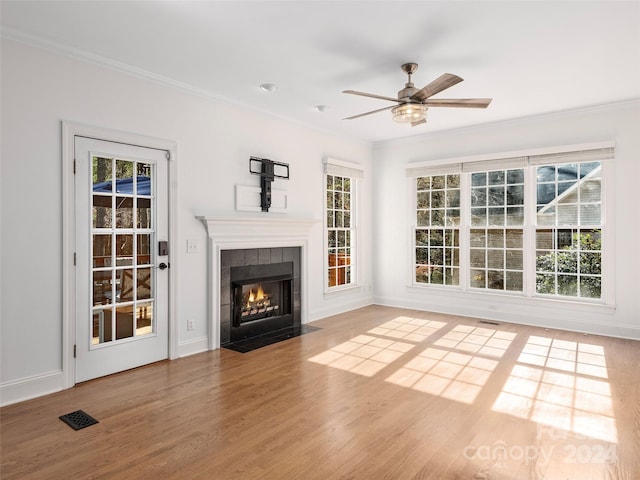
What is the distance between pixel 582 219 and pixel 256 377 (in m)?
4.51

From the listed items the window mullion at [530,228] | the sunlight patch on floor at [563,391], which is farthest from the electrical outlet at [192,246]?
the window mullion at [530,228]

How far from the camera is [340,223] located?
649cm

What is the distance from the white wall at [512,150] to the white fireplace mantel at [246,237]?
1.83 meters

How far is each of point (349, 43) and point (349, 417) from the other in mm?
2885

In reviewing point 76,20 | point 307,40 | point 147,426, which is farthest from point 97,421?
point 307,40

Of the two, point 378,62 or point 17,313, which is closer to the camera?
point 17,313

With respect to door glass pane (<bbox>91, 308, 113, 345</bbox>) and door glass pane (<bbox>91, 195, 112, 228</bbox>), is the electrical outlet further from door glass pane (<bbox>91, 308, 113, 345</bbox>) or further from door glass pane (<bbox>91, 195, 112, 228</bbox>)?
door glass pane (<bbox>91, 308, 113, 345</bbox>)

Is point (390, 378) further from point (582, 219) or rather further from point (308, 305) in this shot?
point (582, 219)

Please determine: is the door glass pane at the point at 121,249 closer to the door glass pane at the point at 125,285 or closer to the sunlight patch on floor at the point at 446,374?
the door glass pane at the point at 125,285

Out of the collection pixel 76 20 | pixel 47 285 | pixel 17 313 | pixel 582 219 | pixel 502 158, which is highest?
pixel 76 20

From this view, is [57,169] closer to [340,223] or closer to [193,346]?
[193,346]

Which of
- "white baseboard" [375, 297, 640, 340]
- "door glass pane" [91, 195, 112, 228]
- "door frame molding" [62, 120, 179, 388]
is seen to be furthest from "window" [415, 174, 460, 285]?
"door frame molding" [62, 120, 179, 388]

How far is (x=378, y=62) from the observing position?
144 inches

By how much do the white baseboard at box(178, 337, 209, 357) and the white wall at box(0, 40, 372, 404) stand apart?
14mm
